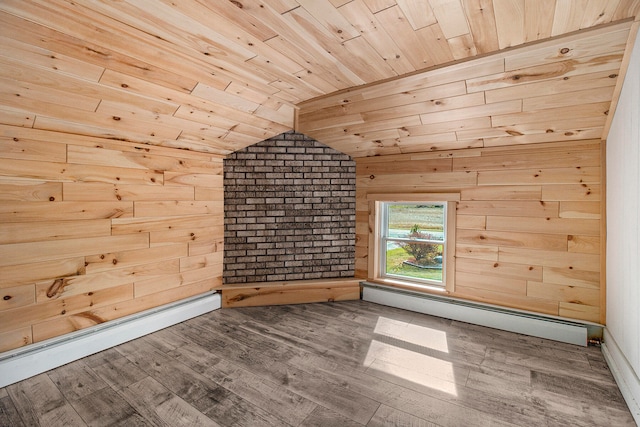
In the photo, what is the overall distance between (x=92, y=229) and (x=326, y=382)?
2269mm

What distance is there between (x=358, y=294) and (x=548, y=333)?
6.29 ft

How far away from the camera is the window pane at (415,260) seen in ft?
11.4

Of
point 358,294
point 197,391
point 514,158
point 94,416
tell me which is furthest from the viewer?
point 358,294

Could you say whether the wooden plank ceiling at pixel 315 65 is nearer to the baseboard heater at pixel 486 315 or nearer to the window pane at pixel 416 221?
the window pane at pixel 416 221

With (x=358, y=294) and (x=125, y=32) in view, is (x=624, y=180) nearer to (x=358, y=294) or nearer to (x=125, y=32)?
(x=358, y=294)

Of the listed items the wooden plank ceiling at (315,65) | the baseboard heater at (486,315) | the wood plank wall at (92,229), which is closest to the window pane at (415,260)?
the baseboard heater at (486,315)

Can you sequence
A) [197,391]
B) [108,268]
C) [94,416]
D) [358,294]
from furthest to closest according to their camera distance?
[358,294] → [108,268] → [197,391] → [94,416]

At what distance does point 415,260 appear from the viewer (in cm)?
364

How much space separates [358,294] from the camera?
3.71 metres

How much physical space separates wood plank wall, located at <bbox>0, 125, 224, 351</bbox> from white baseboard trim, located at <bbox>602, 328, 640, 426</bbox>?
3.59m

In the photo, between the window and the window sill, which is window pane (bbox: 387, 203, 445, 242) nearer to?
the window

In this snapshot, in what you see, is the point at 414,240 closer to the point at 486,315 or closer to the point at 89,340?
the point at 486,315

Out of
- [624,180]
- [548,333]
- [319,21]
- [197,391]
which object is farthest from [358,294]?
Result: [319,21]

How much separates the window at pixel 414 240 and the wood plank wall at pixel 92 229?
2131 millimetres
